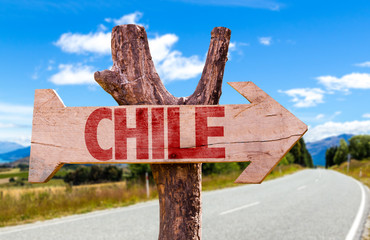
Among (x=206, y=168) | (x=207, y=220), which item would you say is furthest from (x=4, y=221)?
(x=206, y=168)

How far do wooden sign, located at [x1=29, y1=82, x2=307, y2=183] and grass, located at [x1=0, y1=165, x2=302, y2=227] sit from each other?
7.07 meters

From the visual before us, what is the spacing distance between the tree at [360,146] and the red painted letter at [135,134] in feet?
292

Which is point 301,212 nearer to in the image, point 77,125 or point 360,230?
point 360,230

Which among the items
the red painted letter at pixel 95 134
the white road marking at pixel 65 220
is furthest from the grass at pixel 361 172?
the red painted letter at pixel 95 134

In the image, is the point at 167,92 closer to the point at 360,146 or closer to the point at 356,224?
the point at 356,224

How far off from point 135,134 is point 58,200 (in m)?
8.80

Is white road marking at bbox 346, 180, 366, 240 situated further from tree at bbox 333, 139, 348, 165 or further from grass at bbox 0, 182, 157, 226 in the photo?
tree at bbox 333, 139, 348, 165

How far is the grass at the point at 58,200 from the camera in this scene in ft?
28.7

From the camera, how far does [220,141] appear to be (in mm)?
2199

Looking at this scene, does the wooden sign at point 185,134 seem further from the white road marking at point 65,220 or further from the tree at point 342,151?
the tree at point 342,151

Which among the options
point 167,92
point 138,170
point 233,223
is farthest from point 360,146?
point 167,92

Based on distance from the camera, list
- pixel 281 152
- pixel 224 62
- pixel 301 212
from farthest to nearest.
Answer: pixel 301 212 < pixel 224 62 < pixel 281 152

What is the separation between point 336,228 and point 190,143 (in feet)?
21.9

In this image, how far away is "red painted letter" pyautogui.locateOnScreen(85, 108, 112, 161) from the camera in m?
2.24
